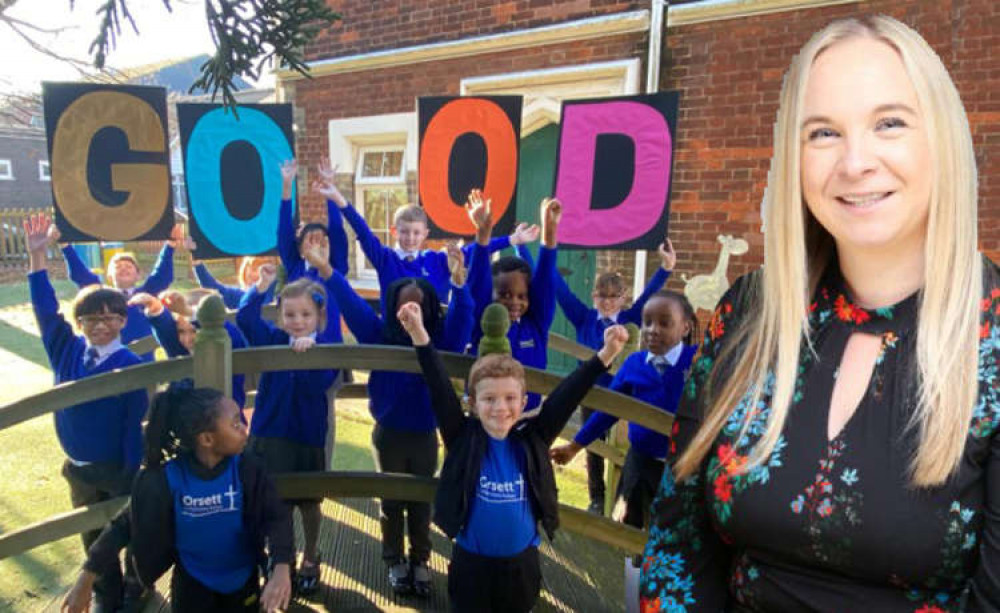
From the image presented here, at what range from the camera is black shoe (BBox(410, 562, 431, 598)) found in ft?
8.41

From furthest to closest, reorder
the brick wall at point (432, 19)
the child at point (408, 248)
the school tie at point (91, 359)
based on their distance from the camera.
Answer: the brick wall at point (432, 19)
the child at point (408, 248)
the school tie at point (91, 359)

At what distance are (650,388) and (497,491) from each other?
107 centimetres

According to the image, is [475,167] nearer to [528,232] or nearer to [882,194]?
[528,232]

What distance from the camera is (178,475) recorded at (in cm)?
198

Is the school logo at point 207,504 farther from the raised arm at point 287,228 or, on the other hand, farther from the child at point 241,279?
the child at point 241,279

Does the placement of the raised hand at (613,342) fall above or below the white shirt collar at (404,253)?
below

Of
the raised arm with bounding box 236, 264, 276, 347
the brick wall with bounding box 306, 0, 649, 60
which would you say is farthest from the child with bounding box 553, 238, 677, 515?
the brick wall with bounding box 306, 0, 649, 60

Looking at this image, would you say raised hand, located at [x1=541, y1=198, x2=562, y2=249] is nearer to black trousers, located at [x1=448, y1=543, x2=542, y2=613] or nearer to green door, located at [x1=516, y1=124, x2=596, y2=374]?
black trousers, located at [x1=448, y1=543, x2=542, y2=613]

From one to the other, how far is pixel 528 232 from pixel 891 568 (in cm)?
254

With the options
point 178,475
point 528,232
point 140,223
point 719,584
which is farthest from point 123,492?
point 719,584

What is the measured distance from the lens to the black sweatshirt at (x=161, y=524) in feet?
6.31

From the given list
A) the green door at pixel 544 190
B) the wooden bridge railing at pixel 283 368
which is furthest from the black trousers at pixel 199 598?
the green door at pixel 544 190

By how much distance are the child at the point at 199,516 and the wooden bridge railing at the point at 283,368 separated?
140 millimetres

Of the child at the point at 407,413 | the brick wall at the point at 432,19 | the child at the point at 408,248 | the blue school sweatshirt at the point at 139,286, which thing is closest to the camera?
the child at the point at 407,413
